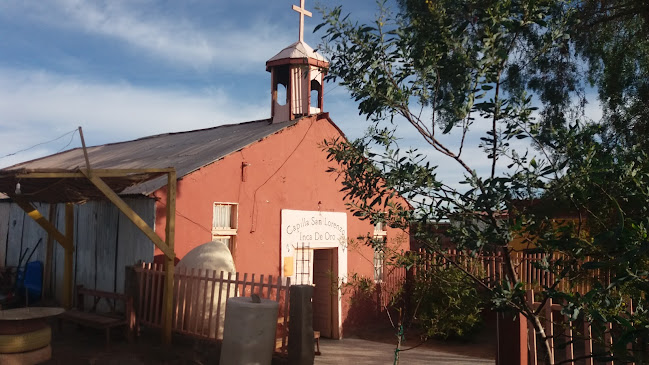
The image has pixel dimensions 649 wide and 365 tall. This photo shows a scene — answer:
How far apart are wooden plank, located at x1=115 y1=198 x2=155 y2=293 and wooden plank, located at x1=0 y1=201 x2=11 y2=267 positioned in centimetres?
650

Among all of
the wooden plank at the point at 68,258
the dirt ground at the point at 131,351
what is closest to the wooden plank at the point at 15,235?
the wooden plank at the point at 68,258

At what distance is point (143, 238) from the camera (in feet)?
31.3

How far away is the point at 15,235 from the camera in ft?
45.5

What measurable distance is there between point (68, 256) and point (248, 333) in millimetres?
6285

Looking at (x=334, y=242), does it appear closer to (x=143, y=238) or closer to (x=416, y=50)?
(x=143, y=238)

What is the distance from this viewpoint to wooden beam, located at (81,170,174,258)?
25.6 feet

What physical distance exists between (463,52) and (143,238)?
25.7ft

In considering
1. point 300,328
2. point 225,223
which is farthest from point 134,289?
point 300,328

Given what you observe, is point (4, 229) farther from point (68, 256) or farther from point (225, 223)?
point (225, 223)

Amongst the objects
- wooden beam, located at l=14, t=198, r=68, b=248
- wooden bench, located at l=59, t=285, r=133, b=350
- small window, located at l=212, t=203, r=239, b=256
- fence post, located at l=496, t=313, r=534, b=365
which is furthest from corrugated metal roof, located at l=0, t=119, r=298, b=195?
fence post, located at l=496, t=313, r=534, b=365

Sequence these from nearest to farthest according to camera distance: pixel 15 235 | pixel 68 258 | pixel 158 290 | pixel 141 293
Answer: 1. pixel 158 290
2. pixel 141 293
3. pixel 68 258
4. pixel 15 235

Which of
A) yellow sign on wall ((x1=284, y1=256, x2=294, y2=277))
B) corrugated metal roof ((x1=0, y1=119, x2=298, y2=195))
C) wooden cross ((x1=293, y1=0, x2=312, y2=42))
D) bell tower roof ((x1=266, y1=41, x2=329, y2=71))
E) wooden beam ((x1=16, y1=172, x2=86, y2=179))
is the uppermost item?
wooden cross ((x1=293, y1=0, x2=312, y2=42))

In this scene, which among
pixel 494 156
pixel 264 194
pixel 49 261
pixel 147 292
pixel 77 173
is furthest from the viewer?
pixel 49 261

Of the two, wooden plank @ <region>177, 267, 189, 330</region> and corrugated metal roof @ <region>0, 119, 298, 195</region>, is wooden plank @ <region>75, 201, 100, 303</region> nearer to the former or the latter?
corrugated metal roof @ <region>0, 119, 298, 195</region>
